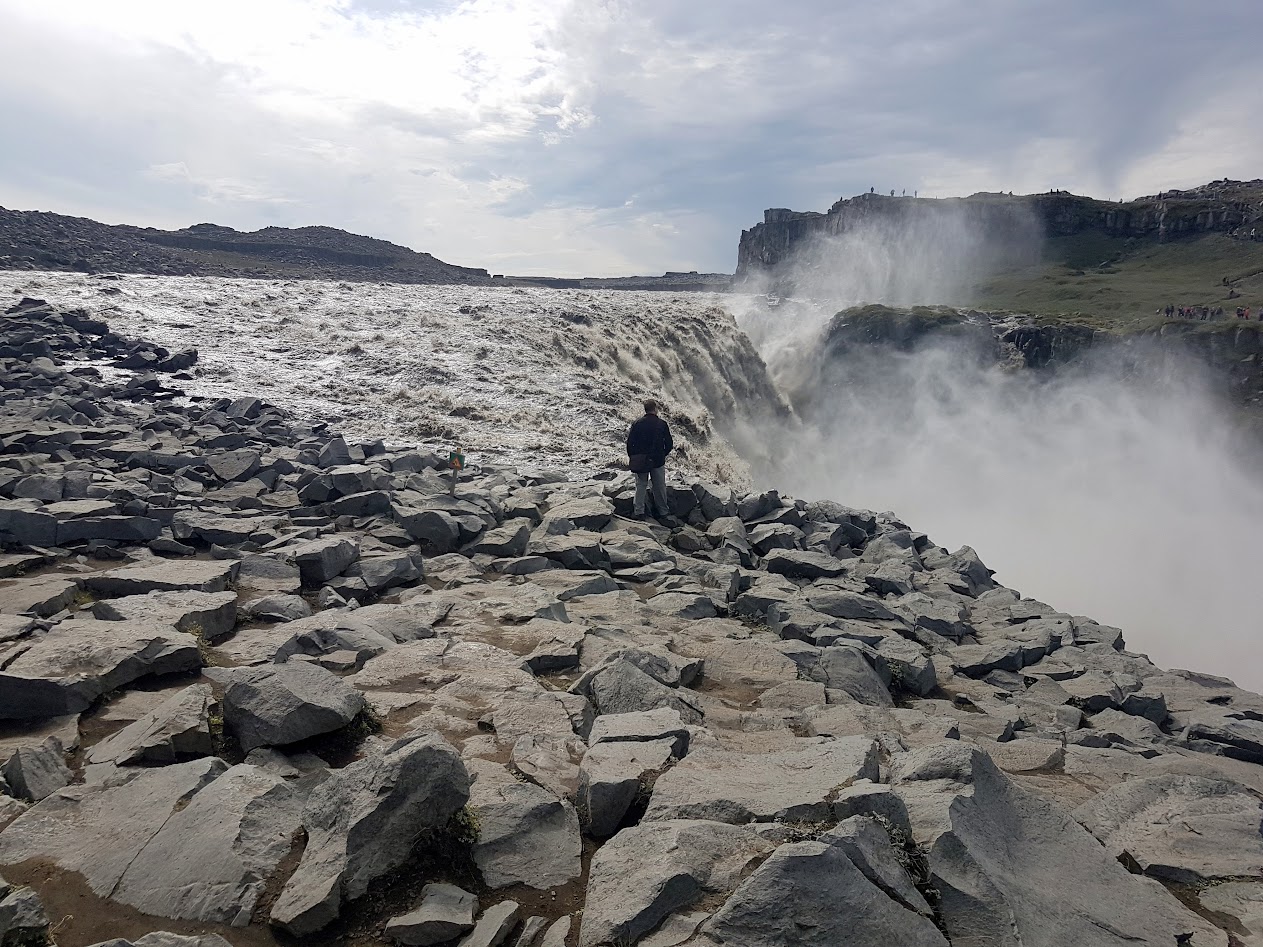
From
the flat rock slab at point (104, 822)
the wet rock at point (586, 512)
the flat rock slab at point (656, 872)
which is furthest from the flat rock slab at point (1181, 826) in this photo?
the wet rock at point (586, 512)

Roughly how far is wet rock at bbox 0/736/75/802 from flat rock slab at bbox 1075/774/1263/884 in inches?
233

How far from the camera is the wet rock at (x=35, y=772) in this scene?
4.19m

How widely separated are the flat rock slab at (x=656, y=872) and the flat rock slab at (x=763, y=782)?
20cm

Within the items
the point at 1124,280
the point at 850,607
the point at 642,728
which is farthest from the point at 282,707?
the point at 1124,280

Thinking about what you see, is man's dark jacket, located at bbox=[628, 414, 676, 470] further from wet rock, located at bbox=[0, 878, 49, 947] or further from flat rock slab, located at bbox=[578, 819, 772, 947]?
wet rock, located at bbox=[0, 878, 49, 947]

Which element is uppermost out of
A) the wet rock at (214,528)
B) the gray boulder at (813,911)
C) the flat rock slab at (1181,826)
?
the gray boulder at (813,911)

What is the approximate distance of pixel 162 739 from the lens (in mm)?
4520

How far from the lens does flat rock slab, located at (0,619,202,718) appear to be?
4922mm

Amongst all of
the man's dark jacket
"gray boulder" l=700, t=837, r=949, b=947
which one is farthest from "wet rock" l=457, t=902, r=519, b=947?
the man's dark jacket

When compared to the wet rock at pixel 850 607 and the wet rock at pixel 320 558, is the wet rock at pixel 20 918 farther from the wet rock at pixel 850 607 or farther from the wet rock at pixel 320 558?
the wet rock at pixel 850 607

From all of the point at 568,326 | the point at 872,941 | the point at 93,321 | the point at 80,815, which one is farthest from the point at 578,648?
the point at 568,326

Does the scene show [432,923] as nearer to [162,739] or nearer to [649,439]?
[162,739]

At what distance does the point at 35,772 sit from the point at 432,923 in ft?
8.54

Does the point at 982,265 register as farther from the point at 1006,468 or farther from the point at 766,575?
the point at 766,575
